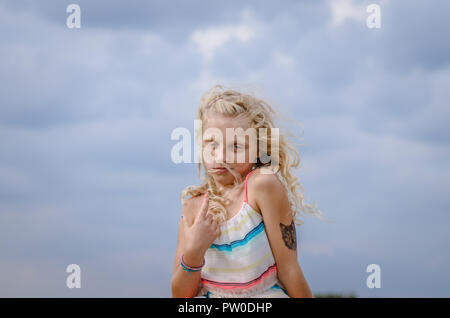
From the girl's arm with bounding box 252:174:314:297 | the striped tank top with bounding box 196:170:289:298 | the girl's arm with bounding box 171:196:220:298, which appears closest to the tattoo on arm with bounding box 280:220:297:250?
the girl's arm with bounding box 252:174:314:297

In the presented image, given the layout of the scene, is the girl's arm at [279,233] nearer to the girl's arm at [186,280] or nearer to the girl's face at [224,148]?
the girl's face at [224,148]

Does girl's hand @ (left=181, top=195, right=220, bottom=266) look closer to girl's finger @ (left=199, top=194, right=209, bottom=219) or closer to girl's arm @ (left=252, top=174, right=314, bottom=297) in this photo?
girl's finger @ (left=199, top=194, right=209, bottom=219)

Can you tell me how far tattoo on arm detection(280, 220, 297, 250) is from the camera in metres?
4.37

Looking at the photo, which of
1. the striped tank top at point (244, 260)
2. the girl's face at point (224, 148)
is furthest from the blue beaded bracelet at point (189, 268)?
the girl's face at point (224, 148)

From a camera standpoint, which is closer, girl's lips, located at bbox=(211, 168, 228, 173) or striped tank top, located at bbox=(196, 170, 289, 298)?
striped tank top, located at bbox=(196, 170, 289, 298)

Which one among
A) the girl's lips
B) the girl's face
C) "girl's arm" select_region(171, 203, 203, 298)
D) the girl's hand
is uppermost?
the girl's face

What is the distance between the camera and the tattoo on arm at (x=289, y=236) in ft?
14.3

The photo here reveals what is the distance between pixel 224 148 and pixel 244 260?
0.96m

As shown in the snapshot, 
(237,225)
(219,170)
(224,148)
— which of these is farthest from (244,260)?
(224,148)

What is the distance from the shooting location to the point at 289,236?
4.41 meters

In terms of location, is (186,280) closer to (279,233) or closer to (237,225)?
(237,225)

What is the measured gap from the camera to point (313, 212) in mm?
4863
